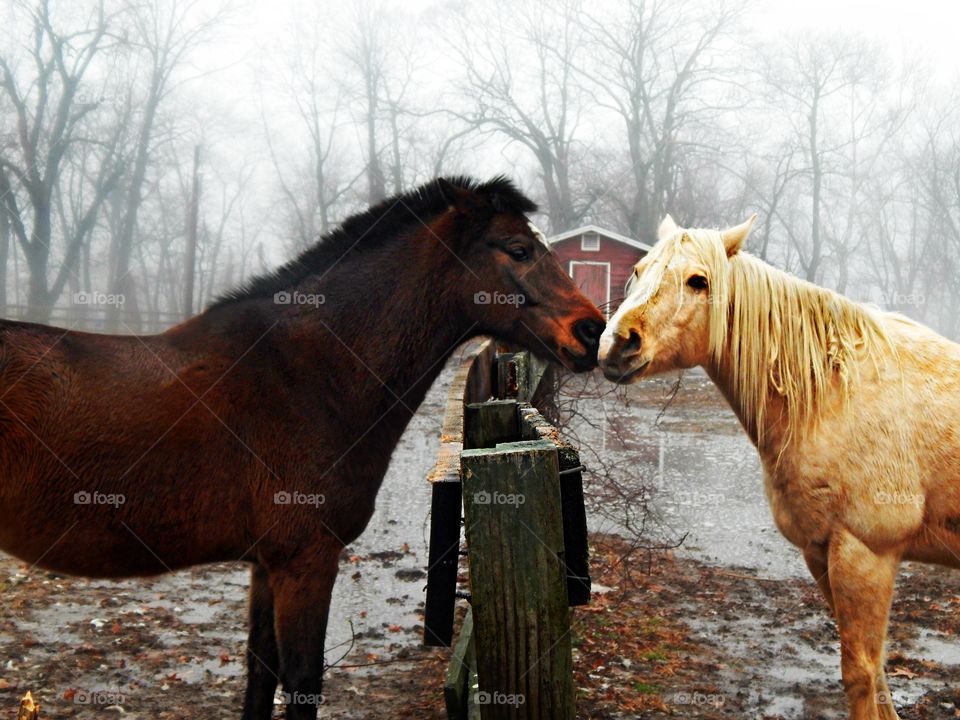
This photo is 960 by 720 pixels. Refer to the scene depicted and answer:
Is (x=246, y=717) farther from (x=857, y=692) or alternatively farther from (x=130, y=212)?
(x=130, y=212)

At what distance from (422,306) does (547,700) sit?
1690 millimetres

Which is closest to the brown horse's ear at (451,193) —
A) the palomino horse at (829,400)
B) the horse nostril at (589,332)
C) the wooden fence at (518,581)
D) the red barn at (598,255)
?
the horse nostril at (589,332)

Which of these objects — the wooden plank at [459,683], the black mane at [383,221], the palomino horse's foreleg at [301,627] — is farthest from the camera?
the black mane at [383,221]

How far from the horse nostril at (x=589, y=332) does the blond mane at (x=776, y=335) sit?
0.38m

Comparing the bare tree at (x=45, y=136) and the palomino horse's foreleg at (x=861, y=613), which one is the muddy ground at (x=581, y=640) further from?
the bare tree at (x=45, y=136)

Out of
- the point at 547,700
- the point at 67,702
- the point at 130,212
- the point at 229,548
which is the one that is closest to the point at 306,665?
the point at 229,548

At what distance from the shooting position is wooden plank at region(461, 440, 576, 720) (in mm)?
1906

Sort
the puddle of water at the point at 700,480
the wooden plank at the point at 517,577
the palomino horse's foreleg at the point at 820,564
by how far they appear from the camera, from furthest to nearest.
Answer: the puddle of water at the point at 700,480 → the palomino horse's foreleg at the point at 820,564 → the wooden plank at the point at 517,577

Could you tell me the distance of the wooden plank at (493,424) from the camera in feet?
13.0

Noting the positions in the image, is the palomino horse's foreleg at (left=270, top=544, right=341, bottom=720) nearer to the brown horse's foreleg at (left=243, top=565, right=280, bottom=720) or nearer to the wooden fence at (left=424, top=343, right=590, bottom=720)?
the brown horse's foreleg at (left=243, top=565, right=280, bottom=720)

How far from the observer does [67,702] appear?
3549 mm

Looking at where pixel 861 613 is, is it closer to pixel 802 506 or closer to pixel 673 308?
pixel 802 506

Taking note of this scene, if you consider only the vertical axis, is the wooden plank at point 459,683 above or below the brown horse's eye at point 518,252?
below

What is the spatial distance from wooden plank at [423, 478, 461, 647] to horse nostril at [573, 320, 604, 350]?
1.01m
